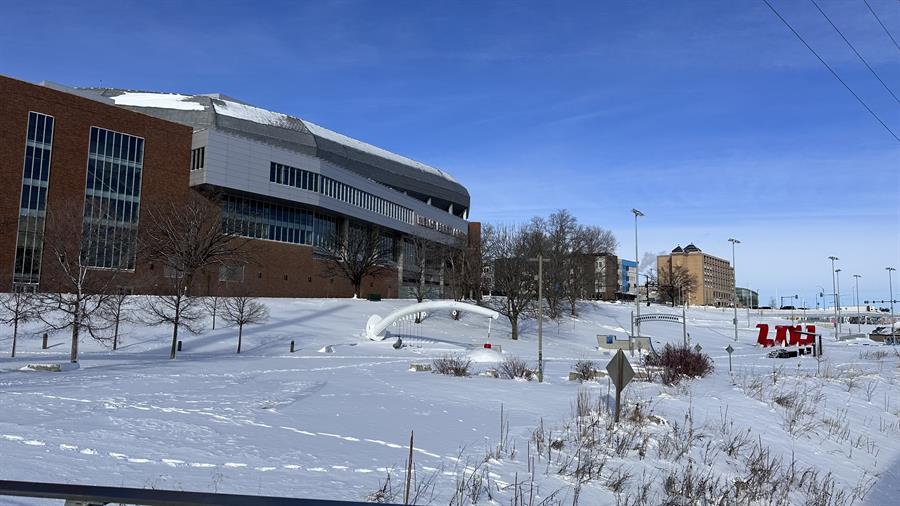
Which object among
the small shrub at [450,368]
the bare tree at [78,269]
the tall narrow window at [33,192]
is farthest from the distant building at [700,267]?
the bare tree at [78,269]

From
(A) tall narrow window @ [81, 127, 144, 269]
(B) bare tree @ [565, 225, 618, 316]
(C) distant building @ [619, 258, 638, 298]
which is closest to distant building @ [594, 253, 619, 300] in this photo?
(B) bare tree @ [565, 225, 618, 316]

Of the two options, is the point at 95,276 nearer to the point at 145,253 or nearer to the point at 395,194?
the point at 145,253

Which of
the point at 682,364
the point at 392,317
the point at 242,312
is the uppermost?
the point at 242,312

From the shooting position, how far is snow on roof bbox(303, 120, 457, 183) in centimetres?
8544

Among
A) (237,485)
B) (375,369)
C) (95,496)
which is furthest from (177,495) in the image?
(375,369)

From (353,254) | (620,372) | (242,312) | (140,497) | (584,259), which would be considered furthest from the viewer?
(584,259)

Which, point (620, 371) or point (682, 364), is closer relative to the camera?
point (620, 371)

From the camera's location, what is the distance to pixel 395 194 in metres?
85.4

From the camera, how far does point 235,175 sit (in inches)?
2424

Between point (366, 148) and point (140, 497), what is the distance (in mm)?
92581

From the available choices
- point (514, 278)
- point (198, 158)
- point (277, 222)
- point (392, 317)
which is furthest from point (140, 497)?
point (277, 222)

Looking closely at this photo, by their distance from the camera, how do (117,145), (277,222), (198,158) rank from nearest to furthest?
(117,145) < (198,158) < (277,222)

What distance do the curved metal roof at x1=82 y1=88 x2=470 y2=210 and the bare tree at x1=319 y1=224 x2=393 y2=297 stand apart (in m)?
12.1

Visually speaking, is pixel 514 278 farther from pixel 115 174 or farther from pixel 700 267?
pixel 700 267
